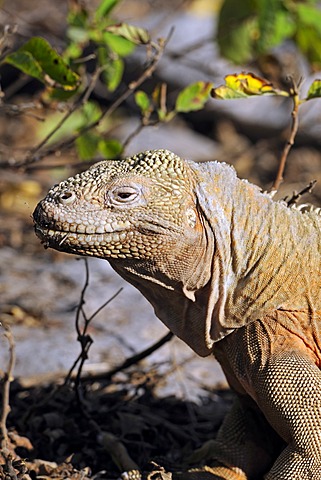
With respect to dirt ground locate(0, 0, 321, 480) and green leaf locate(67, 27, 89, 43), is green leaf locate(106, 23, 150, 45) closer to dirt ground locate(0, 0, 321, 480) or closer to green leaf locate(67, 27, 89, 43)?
green leaf locate(67, 27, 89, 43)

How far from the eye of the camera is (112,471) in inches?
209

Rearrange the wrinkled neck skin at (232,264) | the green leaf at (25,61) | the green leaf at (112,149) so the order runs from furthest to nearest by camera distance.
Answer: the green leaf at (112,149), the green leaf at (25,61), the wrinkled neck skin at (232,264)

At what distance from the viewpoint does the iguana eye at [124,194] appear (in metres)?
4.26

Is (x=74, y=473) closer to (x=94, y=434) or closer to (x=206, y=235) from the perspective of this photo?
(x=94, y=434)

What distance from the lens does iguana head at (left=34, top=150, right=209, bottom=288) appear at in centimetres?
420

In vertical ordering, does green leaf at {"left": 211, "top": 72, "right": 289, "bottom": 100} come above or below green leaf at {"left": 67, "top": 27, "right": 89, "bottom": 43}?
above

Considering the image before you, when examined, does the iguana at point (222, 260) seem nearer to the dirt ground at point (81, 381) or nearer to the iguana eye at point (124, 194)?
the iguana eye at point (124, 194)

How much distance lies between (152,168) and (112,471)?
196 centimetres

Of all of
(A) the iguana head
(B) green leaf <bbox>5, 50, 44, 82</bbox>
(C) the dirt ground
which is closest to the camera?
(A) the iguana head

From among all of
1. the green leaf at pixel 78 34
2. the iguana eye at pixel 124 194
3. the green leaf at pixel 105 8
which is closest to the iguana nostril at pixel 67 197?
the iguana eye at pixel 124 194

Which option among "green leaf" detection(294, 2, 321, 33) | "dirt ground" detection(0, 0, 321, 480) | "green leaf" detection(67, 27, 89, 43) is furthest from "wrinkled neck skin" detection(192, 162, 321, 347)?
"green leaf" detection(294, 2, 321, 33)

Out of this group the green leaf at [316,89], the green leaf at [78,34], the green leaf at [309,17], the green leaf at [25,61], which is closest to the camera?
the green leaf at [316,89]

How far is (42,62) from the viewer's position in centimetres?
564

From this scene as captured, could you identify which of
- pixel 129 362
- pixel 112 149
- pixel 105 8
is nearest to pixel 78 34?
pixel 105 8
